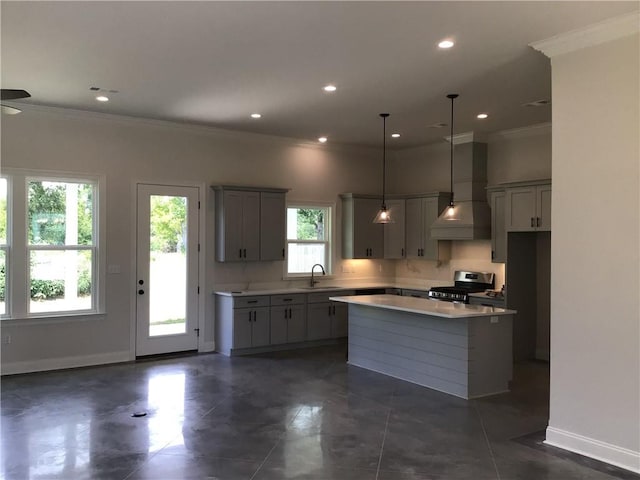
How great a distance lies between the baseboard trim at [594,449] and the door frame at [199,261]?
479 cm

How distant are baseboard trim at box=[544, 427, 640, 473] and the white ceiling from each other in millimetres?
2944

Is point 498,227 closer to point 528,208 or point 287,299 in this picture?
point 528,208

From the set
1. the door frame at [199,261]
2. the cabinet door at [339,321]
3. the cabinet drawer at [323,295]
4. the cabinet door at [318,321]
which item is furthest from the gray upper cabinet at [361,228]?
the door frame at [199,261]

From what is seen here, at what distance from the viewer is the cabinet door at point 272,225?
25.9 feet

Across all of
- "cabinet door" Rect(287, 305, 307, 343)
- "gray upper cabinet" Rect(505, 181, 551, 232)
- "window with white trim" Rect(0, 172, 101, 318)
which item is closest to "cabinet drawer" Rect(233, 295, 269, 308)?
"cabinet door" Rect(287, 305, 307, 343)

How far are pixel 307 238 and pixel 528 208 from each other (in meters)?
3.34

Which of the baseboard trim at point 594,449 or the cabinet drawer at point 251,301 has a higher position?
the cabinet drawer at point 251,301

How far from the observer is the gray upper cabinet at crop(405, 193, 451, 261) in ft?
27.4

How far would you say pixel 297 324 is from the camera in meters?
7.86

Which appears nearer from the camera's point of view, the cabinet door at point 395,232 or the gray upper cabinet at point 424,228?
the gray upper cabinet at point 424,228

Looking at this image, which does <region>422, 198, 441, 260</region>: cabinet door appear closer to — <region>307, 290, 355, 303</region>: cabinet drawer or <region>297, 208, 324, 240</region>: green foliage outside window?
<region>307, 290, 355, 303</region>: cabinet drawer

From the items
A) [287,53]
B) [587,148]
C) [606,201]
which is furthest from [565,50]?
[287,53]

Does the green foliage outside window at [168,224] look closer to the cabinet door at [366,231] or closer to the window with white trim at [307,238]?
the window with white trim at [307,238]

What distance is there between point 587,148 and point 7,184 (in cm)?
596
